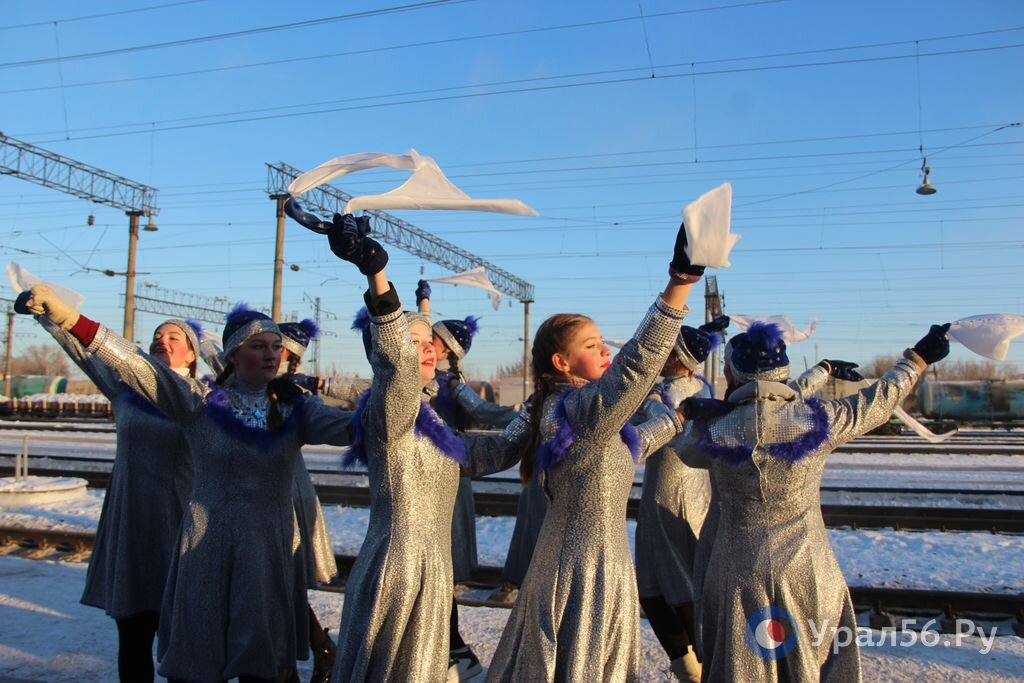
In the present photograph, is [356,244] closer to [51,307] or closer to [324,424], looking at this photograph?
[324,424]

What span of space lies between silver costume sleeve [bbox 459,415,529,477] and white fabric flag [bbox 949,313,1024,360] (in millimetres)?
2001

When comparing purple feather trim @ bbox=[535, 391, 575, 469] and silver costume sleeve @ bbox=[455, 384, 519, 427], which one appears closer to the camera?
purple feather trim @ bbox=[535, 391, 575, 469]

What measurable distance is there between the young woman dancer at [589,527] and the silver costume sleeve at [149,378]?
1550mm

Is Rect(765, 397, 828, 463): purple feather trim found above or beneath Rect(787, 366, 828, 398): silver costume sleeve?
beneath

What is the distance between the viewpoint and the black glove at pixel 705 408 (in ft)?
10.6

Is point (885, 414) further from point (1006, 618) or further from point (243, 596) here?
point (1006, 618)

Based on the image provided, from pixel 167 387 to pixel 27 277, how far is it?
909 mm

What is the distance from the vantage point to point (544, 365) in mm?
2928

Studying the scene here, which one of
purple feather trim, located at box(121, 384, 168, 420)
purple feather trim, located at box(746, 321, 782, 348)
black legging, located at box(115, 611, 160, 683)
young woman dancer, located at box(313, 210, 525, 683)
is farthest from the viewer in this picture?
purple feather trim, located at box(121, 384, 168, 420)

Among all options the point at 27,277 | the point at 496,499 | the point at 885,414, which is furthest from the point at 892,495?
the point at 27,277

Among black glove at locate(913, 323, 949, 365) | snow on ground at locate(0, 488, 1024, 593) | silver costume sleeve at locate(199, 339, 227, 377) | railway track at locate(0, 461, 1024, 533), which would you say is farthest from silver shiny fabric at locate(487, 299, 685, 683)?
railway track at locate(0, 461, 1024, 533)

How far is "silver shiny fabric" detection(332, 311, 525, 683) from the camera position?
2.54m

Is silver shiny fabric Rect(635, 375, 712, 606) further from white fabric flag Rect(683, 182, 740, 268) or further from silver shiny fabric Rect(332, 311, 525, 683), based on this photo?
white fabric flag Rect(683, 182, 740, 268)

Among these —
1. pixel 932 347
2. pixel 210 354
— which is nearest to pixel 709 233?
pixel 932 347
